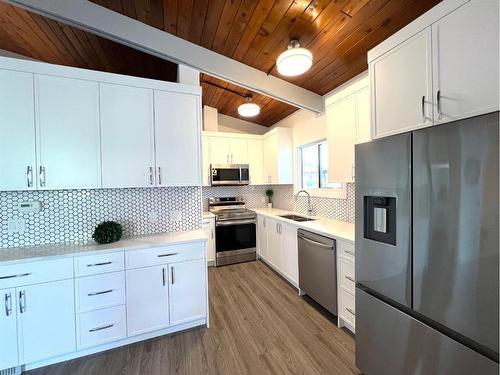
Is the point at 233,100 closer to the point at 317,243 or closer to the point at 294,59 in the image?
the point at 294,59

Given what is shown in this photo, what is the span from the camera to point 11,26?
2.34 metres

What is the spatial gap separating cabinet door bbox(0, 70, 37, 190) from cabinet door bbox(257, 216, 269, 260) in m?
2.95

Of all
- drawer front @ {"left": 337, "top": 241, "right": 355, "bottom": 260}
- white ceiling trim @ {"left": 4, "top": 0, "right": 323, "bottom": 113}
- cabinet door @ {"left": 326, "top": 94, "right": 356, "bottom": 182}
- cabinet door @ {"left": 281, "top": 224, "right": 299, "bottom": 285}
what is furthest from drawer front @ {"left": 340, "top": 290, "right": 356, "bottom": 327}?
white ceiling trim @ {"left": 4, "top": 0, "right": 323, "bottom": 113}

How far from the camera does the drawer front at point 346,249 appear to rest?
6.52 ft

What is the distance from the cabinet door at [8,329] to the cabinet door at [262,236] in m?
2.94

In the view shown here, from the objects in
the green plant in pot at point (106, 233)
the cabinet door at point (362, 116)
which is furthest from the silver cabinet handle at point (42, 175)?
the cabinet door at point (362, 116)

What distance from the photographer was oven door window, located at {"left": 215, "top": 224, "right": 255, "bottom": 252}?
12.6 feet

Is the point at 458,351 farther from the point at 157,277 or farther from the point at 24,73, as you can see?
the point at 24,73

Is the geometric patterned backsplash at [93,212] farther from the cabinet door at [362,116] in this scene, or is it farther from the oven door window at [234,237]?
Result: the cabinet door at [362,116]

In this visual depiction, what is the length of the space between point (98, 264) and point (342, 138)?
2546mm

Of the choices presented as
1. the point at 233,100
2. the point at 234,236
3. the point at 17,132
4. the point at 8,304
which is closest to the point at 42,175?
the point at 17,132

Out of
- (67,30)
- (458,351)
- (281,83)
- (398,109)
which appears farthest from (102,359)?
(281,83)

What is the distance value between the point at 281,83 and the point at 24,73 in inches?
102

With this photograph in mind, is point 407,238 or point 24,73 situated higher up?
point 24,73
